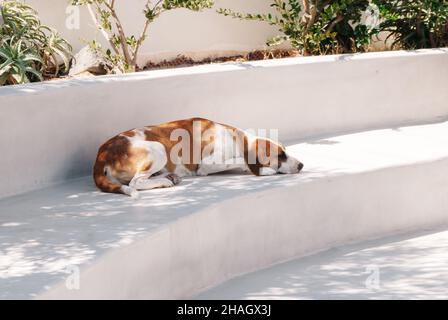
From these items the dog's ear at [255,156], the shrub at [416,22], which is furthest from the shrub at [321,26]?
the dog's ear at [255,156]

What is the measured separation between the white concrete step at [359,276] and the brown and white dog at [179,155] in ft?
2.29

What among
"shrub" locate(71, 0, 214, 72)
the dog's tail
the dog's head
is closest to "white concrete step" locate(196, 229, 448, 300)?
the dog's head

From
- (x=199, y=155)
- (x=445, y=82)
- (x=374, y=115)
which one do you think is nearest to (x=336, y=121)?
(x=374, y=115)

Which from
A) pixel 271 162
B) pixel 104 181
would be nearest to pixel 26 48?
pixel 104 181

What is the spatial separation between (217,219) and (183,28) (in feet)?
12.5

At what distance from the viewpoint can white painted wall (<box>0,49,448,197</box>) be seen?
6.21 metres

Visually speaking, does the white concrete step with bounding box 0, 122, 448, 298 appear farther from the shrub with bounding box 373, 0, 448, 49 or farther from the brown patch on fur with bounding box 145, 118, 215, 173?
the shrub with bounding box 373, 0, 448, 49

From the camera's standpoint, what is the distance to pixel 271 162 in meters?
6.57

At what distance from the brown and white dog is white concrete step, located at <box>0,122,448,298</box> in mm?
101

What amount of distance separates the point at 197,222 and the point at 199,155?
1.10 m

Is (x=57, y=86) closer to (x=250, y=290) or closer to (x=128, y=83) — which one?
(x=128, y=83)

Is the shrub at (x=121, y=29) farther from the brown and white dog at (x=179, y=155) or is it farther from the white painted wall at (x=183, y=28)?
the brown and white dog at (x=179, y=155)

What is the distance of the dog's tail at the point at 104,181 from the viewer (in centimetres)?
597

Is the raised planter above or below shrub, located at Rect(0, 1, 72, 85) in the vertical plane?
below
